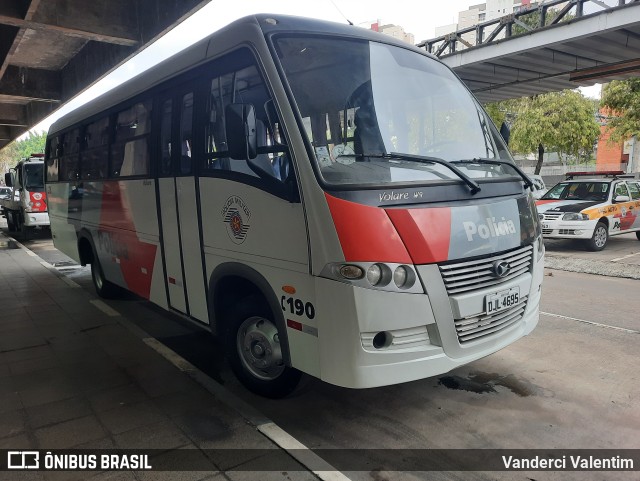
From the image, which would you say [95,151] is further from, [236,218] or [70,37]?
[70,37]

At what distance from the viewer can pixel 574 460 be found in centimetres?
312

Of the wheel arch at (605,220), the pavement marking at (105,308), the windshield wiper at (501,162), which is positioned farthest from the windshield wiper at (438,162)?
the wheel arch at (605,220)

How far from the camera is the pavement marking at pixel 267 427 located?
9.86 feet

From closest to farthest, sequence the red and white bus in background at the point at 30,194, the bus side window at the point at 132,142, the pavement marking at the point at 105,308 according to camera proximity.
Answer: the bus side window at the point at 132,142
the pavement marking at the point at 105,308
the red and white bus in background at the point at 30,194

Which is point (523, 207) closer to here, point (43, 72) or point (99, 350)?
point (99, 350)

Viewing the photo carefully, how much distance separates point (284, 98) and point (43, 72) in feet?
43.7

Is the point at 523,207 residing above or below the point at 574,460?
above

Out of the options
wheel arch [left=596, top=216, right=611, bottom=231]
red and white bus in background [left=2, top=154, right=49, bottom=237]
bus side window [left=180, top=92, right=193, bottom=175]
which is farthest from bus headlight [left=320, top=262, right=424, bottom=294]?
red and white bus in background [left=2, top=154, right=49, bottom=237]

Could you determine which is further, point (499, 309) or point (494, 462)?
point (499, 309)

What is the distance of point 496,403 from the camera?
3879 mm

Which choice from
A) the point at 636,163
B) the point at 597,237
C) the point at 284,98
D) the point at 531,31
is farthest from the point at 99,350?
the point at 636,163

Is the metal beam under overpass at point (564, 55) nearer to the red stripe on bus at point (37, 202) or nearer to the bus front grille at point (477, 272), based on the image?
the bus front grille at point (477, 272)

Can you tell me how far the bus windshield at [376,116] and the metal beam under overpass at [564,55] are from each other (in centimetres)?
935

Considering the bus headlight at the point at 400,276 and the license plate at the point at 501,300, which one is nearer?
the bus headlight at the point at 400,276
